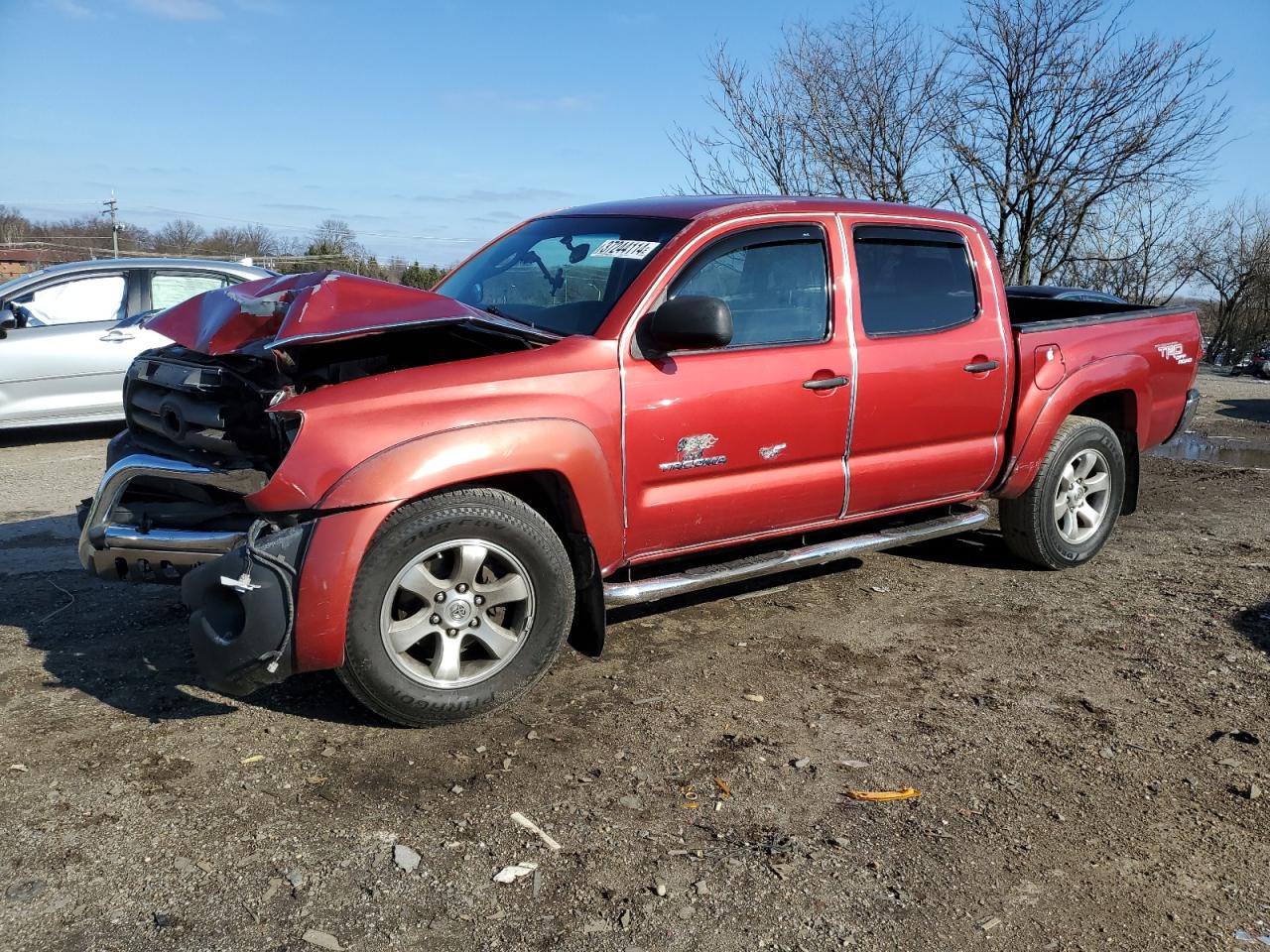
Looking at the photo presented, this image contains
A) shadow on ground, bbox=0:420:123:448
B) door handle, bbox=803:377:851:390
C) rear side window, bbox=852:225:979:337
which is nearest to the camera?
door handle, bbox=803:377:851:390

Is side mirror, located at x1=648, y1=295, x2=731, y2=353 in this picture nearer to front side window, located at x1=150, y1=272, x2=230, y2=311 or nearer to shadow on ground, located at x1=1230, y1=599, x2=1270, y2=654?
shadow on ground, located at x1=1230, y1=599, x2=1270, y2=654

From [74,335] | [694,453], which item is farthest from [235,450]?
[74,335]

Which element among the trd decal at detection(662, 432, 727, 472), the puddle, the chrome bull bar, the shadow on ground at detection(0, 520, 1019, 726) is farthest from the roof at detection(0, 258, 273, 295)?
the puddle

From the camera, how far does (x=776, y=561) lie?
4355 mm

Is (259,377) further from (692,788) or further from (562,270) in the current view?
(692,788)

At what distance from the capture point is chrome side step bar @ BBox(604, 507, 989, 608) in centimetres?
394

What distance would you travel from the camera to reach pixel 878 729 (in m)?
3.68

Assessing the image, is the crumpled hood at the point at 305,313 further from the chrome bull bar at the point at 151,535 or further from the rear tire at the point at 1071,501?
the rear tire at the point at 1071,501

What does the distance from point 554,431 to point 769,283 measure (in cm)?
131

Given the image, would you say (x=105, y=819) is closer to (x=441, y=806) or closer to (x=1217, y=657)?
(x=441, y=806)

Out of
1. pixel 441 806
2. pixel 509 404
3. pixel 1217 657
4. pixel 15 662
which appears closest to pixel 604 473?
pixel 509 404

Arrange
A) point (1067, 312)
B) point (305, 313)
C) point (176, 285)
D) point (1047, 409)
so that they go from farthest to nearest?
point (176, 285), point (1067, 312), point (1047, 409), point (305, 313)

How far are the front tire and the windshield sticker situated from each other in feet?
4.04

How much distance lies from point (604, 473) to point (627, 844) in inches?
55.1
